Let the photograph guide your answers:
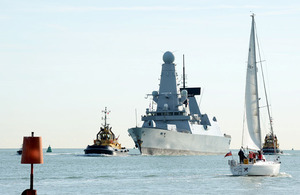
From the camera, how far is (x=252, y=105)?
55.2 metres

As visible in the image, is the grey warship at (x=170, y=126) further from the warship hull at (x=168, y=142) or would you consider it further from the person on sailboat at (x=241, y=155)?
the person on sailboat at (x=241, y=155)

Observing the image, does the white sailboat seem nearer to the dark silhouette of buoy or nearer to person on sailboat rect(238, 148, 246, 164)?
person on sailboat rect(238, 148, 246, 164)

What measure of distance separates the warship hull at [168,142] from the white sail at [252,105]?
190 feet

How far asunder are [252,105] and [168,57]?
70119 mm

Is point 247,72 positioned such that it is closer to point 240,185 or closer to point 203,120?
point 240,185

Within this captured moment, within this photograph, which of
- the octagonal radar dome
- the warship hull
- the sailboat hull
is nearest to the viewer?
the sailboat hull

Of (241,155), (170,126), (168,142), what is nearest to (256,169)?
(241,155)

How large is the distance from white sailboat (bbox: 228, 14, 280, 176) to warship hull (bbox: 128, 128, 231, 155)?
5800cm

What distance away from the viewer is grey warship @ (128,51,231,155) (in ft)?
378

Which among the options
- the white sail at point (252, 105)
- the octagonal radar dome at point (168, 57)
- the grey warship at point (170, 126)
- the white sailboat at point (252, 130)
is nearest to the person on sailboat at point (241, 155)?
the white sailboat at point (252, 130)

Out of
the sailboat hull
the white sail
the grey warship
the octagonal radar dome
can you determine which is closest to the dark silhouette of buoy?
the sailboat hull

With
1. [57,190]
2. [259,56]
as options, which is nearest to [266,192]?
[57,190]

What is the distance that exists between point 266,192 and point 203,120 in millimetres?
95769

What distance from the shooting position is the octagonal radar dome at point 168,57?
125 m
